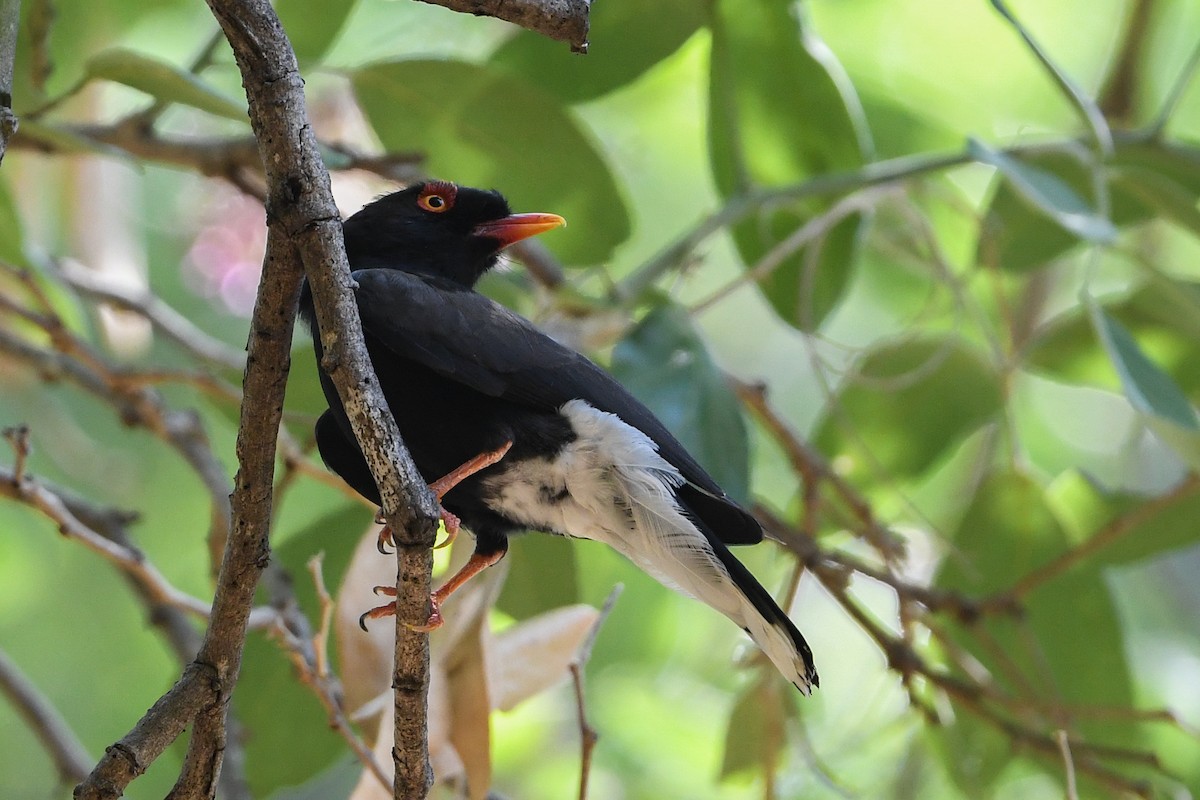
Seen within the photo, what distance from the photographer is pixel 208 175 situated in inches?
175

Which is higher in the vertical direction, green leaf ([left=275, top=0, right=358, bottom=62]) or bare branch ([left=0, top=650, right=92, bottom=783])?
green leaf ([left=275, top=0, right=358, bottom=62])

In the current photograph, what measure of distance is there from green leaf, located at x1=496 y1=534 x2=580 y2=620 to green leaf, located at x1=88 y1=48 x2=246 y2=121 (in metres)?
1.61

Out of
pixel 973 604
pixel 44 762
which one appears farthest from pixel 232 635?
pixel 44 762

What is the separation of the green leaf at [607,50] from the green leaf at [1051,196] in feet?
3.73

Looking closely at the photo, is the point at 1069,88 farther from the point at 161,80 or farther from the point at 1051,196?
the point at 161,80

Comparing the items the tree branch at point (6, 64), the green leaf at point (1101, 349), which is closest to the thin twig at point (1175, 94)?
the green leaf at point (1101, 349)

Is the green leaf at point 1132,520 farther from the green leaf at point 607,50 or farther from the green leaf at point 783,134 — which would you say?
the green leaf at point 607,50

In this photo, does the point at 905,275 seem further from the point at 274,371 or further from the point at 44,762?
the point at 44,762

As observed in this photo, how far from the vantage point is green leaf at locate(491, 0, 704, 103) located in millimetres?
4465

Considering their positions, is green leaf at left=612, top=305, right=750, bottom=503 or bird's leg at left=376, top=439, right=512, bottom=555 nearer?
bird's leg at left=376, top=439, right=512, bottom=555

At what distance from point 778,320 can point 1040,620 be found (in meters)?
1.63

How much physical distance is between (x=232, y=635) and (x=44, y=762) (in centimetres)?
470

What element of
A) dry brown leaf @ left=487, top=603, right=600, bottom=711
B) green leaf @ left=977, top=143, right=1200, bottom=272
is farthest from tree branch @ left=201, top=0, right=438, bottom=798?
green leaf @ left=977, top=143, right=1200, bottom=272

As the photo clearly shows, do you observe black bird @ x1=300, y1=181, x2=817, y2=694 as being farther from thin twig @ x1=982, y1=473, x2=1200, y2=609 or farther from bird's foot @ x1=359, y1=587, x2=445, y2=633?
thin twig @ x1=982, y1=473, x2=1200, y2=609
